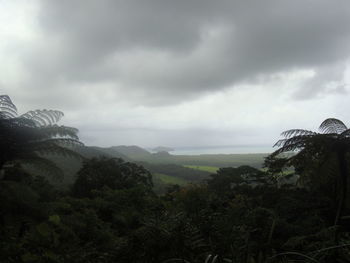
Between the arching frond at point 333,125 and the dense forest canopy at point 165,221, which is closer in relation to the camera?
the dense forest canopy at point 165,221

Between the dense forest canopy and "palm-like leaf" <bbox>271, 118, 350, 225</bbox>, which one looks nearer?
the dense forest canopy

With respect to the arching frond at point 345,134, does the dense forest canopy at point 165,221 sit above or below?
below

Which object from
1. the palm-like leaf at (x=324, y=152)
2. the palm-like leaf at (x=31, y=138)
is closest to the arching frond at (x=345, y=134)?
the palm-like leaf at (x=324, y=152)

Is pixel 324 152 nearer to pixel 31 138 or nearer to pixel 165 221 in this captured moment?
pixel 165 221

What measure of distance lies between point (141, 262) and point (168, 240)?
0.31 m

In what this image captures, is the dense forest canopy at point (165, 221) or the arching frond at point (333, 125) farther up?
the arching frond at point (333, 125)

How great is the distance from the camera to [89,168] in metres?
15.8

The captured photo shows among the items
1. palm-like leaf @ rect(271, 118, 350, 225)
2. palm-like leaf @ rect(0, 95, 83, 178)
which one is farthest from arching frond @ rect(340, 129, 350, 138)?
palm-like leaf @ rect(0, 95, 83, 178)

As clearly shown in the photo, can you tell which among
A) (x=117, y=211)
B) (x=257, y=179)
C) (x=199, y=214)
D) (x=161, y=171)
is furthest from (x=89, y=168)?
(x=161, y=171)

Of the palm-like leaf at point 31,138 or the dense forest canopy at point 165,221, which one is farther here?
the palm-like leaf at point 31,138

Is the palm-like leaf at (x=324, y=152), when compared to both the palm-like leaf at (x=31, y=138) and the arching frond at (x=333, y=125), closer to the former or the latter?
the arching frond at (x=333, y=125)

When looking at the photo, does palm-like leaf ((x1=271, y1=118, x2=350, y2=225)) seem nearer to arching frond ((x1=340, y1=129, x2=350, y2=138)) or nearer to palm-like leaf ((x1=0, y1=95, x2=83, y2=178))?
arching frond ((x1=340, y1=129, x2=350, y2=138))

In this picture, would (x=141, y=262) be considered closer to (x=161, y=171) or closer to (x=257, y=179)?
(x=257, y=179)

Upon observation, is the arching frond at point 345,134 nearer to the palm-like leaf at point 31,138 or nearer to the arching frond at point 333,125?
the arching frond at point 333,125
